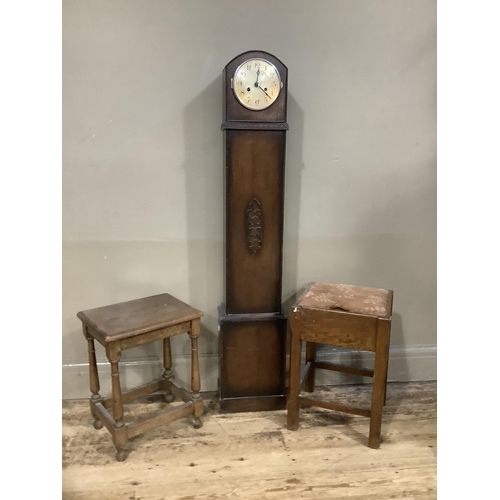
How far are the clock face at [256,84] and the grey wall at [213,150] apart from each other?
0.80ft

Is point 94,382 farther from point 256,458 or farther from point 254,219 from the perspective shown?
point 254,219

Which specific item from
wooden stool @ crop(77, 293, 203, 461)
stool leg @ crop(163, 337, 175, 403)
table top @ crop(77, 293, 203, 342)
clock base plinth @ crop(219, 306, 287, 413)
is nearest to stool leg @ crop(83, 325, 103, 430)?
wooden stool @ crop(77, 293, 203, 461)

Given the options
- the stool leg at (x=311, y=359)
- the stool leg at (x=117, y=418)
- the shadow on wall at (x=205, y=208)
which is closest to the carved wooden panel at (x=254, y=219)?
the shadow on wall at (x=205, y=208)

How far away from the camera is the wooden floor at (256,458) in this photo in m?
1.63

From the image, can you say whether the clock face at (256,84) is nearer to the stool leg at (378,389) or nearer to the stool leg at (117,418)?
the stool leg at (378,389)

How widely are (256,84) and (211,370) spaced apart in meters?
1.42

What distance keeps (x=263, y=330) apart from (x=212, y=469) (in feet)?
2.04

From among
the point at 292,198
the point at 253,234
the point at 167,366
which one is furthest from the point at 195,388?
the point at 292,198

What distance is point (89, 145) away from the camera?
2.07 metres

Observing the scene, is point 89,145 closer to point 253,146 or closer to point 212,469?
point 253,146

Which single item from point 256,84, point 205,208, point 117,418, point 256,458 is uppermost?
point 256,84

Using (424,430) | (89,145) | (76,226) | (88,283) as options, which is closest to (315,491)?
(424,430)

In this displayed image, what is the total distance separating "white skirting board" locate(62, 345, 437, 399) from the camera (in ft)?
7.30

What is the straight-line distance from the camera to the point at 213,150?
2141 millimetres
